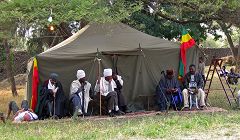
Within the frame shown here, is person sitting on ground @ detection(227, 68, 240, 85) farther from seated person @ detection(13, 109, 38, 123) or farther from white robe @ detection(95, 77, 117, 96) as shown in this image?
seated person @ detection(13, 109, 38, 123)

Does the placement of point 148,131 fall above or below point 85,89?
below

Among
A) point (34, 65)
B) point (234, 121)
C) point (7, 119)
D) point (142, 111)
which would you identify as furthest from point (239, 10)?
point (7, 119)

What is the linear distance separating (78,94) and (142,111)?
5.85 ft

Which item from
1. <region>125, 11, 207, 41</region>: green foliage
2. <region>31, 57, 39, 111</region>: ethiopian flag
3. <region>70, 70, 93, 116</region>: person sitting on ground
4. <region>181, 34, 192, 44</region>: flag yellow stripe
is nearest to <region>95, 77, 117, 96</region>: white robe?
<region>70, 70, 93, 116</region>: person sitting on ground

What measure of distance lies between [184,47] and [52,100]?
372 cm

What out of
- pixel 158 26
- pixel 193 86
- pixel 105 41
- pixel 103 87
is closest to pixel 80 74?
pixel 103 87

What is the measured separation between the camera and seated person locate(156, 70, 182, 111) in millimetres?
10992

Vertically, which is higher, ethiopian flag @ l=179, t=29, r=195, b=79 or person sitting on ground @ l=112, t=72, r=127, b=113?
ethiopian flag @ l=179, t=29, r=195, b=79

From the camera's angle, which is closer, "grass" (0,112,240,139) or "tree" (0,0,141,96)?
"grass" (0,112,240,139)

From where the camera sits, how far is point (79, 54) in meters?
11.1

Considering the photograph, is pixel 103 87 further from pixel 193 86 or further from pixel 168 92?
pixel 193 86

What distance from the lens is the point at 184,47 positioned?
11.9m

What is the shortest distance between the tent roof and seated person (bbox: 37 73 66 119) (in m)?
0.85

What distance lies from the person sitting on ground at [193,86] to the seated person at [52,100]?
2882mm
